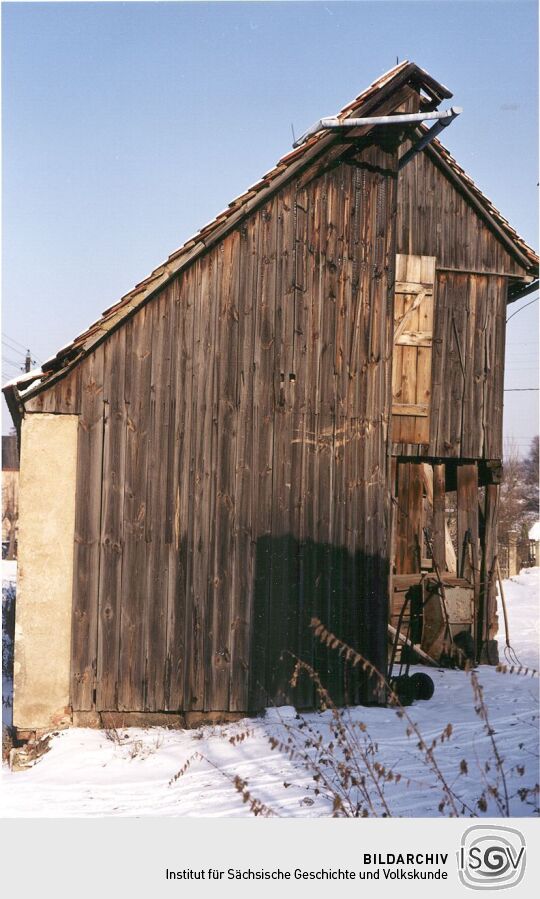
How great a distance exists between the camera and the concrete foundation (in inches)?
331

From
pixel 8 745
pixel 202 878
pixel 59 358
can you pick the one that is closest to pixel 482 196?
pixel 59 358

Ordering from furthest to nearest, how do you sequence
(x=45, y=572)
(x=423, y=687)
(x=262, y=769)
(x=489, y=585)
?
1. (x=489, y=585)
2. (x=423, y=687)
3. (x=45, y=572)
4. (x=262, y=769)

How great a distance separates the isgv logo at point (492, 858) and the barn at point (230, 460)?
14.6 feet

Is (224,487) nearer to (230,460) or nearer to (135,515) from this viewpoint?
(230,460)

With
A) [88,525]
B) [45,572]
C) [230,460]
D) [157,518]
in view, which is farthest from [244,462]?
[45,572]

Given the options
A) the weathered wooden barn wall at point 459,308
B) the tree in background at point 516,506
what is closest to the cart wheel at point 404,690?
the weathered wooden barn wall at point 459,308

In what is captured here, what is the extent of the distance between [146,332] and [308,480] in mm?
2348

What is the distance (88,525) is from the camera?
8656 millimetres

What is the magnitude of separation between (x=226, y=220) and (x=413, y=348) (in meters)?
4.93

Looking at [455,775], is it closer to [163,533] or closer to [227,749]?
[227,749]

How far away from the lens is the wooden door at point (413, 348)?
510 inches

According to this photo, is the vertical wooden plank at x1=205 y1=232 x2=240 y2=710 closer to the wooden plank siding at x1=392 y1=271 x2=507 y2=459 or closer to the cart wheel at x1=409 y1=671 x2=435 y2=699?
the cart wheel at x1=409 y1=671 x2=435 y2=699

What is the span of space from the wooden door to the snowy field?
182 inches

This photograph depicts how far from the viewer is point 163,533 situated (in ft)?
29.1
